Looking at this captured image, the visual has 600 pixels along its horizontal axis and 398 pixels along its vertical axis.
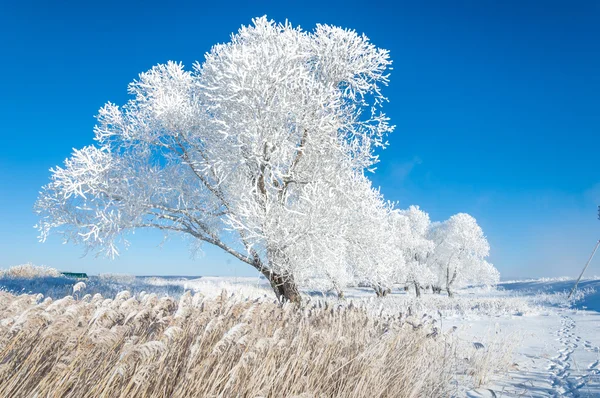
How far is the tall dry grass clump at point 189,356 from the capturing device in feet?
8.30

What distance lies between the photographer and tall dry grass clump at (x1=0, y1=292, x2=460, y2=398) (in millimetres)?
2531

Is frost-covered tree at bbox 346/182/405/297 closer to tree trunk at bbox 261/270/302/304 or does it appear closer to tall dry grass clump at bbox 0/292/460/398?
tree trunk at bbox 261/270/302/304

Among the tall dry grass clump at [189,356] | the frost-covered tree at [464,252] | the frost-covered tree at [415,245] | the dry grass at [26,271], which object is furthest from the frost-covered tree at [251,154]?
the frost-covered tree at [464,252]

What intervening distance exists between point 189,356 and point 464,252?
37.2 m

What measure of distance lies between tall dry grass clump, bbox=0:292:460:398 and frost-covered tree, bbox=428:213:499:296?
32842 mm

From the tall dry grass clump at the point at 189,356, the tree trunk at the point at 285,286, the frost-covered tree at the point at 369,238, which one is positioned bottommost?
the tall dry grass clump at the point at 189,356

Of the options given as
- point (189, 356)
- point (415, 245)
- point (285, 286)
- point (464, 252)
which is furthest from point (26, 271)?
point (464, 252)

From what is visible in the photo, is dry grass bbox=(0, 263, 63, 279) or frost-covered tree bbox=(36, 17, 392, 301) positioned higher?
frost-covered tree bbox=(36, 17, 392, 301)

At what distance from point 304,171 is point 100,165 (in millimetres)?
5413

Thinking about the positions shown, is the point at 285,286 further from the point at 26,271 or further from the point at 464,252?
the point at 464,252

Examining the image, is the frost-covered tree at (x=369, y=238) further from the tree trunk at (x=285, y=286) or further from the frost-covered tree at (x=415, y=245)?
the frost-covered tree at (x=415, y=245)

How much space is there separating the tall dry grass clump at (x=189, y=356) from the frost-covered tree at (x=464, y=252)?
3284 centimetres

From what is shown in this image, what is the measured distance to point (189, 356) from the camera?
3.06m

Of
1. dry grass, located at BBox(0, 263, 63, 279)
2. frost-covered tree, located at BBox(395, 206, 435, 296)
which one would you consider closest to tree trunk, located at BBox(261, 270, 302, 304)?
dry grass, located at BBox(0, 263, 63, 279)
